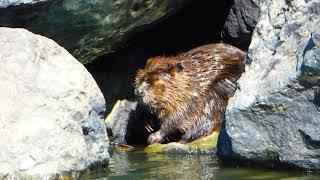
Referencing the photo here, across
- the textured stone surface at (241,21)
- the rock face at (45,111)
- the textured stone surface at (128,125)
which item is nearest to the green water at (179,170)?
the rock face at (45,111)

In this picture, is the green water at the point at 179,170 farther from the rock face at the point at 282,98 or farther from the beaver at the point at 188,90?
A: the beaver at the point at 188,90

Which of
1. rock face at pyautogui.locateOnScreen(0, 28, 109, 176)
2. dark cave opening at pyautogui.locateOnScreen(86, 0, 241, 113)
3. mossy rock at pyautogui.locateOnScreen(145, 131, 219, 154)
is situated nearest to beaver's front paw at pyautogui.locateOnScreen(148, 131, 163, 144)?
mossy rock at pyautogui.locateOnScreen(145, 131, 219, 154)

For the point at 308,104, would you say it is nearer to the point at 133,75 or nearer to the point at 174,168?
the point at 174,168

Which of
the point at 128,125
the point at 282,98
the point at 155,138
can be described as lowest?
the point at 155,138

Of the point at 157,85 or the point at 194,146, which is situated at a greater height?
the point at 157,85

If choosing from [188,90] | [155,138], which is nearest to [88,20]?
[188,90]

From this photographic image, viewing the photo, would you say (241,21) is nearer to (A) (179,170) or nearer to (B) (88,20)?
(B) (88,20)

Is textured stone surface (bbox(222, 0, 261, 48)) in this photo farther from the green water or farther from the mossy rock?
the green water
